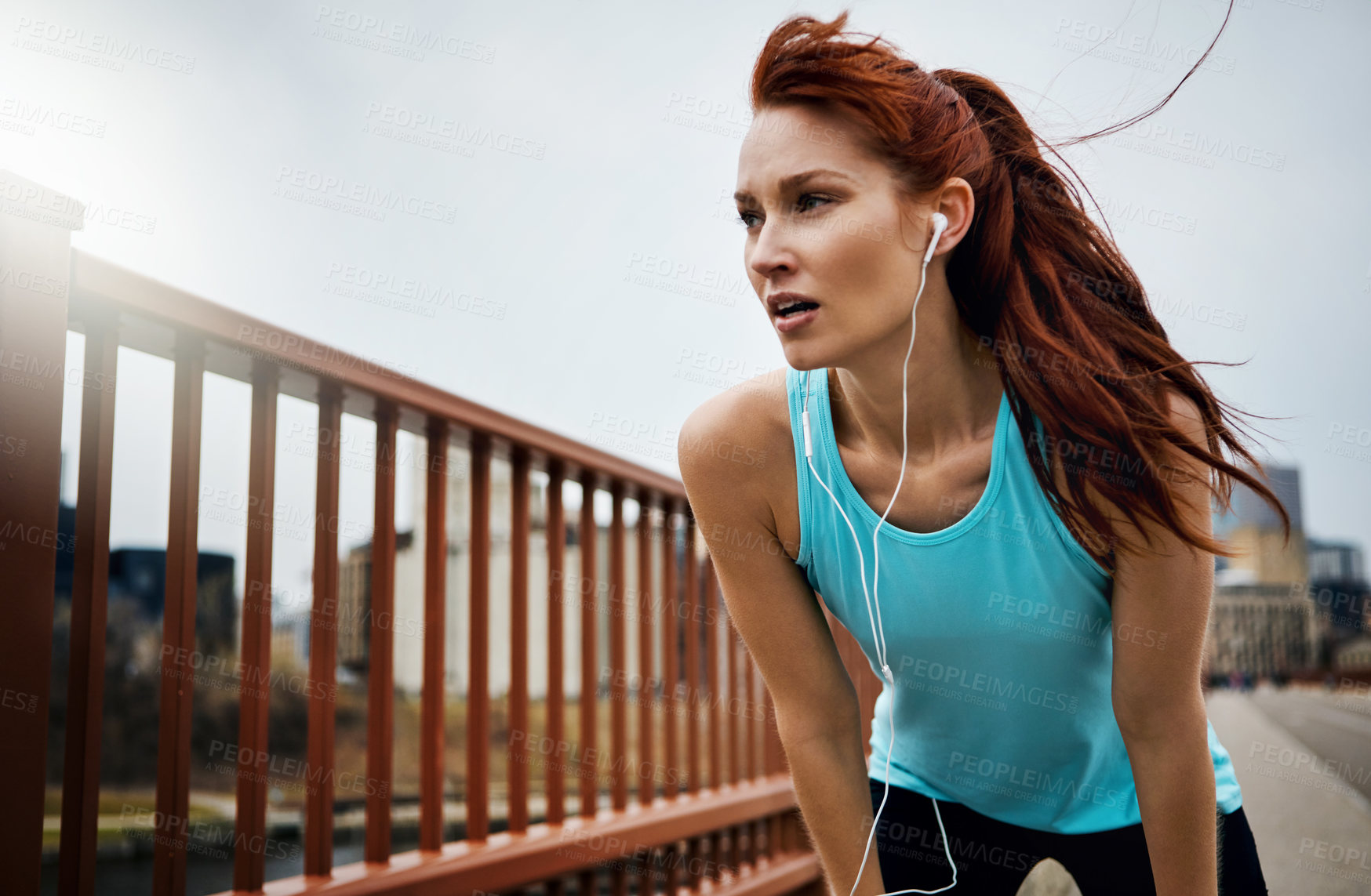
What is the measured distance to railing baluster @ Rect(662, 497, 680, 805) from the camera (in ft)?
9.18

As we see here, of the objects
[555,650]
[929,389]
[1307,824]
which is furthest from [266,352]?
[1307,824]

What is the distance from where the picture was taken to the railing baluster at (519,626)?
221cm

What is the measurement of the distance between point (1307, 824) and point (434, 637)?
379cm

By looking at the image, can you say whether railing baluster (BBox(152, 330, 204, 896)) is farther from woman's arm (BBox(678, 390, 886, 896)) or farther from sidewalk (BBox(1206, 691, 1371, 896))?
sidewalk (BBox(1206, 691, 1371, 896))

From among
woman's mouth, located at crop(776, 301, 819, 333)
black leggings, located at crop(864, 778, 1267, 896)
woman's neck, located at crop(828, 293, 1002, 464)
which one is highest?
woman's mouth, located at crop(776, 301, 819, 333)

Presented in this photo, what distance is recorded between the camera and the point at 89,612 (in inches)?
48.1

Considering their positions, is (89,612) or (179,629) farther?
(179,629)

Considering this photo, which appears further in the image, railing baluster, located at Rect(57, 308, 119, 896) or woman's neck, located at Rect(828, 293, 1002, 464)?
woman's neck, located at Rect(828, 293, 1002, 464)

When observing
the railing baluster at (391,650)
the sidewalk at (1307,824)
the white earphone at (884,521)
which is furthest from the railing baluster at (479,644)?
the sidewalk at (1307,824)

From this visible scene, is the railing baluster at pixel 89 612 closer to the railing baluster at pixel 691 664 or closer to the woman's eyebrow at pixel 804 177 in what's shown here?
the woman's eyebrow at pixel 804 177

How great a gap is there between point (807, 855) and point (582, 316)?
4346 millimetres

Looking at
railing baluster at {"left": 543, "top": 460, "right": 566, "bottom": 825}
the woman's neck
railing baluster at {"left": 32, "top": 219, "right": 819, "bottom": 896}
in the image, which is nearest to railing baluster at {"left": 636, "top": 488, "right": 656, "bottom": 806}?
railing baluster at {"left": 32, "top": 219, "right": 819, "bottom": 896}

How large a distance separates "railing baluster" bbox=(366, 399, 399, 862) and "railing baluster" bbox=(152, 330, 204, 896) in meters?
0.39

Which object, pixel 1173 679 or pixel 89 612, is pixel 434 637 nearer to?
pixel 89 612
